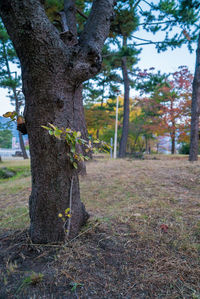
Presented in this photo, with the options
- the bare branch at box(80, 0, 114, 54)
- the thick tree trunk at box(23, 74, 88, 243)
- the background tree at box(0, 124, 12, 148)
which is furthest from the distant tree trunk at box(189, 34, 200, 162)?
the background tree at box(0, 124, 12, 148)

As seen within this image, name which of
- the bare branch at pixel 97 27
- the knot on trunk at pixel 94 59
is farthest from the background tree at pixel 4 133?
the knot on trunk at pixel 94 59

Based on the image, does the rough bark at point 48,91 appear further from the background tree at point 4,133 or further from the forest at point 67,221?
the background tree at point 4,133

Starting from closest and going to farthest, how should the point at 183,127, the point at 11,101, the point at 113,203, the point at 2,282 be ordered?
the point at 2,282 < the point at 113,203 < the point at 183,127 < the point at 11,101

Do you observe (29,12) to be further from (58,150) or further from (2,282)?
(2,282)

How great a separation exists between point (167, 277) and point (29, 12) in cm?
185

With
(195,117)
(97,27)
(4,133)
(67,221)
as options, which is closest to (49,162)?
(67,221)

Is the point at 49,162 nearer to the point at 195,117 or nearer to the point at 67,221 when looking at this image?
the point at 67,221

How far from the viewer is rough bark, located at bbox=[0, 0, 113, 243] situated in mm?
1117

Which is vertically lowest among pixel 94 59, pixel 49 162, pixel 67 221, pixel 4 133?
pixel 67 221

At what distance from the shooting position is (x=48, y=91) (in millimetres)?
1196

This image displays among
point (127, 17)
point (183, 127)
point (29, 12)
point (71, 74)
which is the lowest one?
point (71, 74)

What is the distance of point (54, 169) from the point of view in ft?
4.17

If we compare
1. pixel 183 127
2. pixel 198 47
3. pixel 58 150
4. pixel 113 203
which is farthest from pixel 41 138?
pixel 183 127

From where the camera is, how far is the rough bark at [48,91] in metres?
1.12
